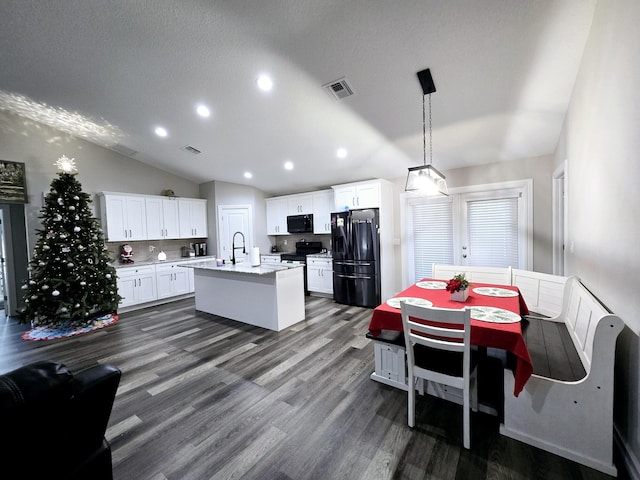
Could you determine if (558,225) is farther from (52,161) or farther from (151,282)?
(52,161)

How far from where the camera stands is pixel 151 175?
19.4 feet

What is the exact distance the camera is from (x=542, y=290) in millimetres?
2861

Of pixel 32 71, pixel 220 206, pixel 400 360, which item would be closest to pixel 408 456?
pixel 400 360

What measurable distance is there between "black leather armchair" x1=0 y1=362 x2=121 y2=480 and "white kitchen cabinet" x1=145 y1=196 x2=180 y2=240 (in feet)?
16.6

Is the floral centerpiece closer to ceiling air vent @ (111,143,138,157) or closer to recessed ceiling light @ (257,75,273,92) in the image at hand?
recessed ceiling light @ (257,75,273,92)

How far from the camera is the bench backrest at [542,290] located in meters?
2.67

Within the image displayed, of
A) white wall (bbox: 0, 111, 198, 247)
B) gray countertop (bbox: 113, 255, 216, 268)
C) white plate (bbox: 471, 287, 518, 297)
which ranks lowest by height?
white plate (bbox: 471, 287, 518, 297)

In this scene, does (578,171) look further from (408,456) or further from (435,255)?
(408,456)

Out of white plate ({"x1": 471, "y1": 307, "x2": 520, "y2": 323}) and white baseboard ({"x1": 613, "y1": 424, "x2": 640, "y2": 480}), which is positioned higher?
white plate ({"x1": 471, "y1": 307, "x2": 520, "y2": 323})

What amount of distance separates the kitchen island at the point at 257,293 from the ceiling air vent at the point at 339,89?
7.40 feet

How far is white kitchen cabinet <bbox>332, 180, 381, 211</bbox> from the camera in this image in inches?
189

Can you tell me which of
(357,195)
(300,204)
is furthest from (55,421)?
(300,204)

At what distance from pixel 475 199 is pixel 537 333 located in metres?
2.63

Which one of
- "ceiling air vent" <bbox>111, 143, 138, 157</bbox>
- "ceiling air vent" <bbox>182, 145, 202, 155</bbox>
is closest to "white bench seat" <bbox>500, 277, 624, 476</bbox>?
"ceiling air vent" <bbox>182, 145, 202, 155</bbox>
